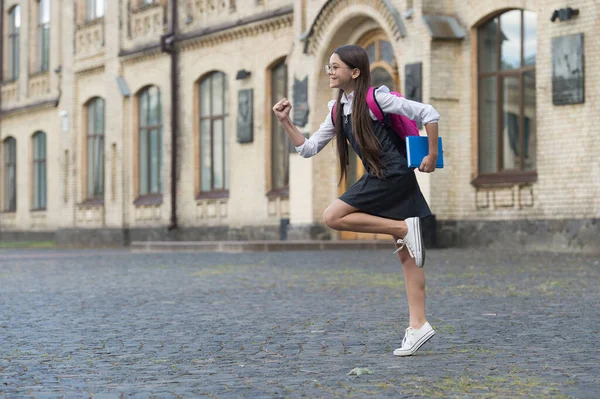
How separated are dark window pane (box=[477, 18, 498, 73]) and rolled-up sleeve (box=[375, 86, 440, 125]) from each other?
15469 millimetres

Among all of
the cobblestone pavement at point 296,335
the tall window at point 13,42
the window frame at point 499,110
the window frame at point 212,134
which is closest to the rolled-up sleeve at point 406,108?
the cobblestone pavement at point 296,335

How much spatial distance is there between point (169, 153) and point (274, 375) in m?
25.4

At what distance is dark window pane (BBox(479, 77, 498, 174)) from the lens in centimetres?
2208

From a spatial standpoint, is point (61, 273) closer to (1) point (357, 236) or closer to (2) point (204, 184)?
(1) point (357, 236)

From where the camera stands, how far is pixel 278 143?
28.3 meters

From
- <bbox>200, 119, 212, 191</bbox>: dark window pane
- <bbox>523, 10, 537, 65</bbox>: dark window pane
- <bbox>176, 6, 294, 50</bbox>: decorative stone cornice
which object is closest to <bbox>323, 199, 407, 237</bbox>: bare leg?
<bbox>523, 10, 537, 65</bbox>: dark window pane

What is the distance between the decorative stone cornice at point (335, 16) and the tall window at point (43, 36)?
54.1ft

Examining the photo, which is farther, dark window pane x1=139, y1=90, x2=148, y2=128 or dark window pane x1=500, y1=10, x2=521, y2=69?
dark window pane x1=139, y1=90, x2=148, y2=128

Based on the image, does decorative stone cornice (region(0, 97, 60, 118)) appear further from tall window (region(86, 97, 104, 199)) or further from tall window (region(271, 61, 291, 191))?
tall window (region(271, 61, 291, 191))

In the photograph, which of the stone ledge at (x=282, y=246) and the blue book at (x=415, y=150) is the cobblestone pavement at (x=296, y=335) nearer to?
the blue book at (x=415, y=150)

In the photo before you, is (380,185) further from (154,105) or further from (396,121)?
→ (154,105)

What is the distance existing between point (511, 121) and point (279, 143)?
25.2ft

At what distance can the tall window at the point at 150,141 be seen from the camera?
32344 mm

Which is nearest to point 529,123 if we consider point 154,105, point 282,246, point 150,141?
point 282,246
